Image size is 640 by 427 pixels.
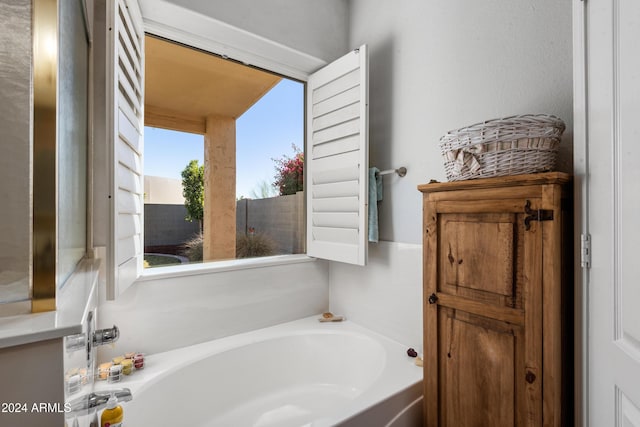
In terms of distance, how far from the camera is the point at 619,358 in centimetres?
78

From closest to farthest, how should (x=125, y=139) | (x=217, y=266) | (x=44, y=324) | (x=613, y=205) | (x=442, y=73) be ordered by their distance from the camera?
(x=44, y=324)
(x=613, y=205)
(x=125, y=139)
(x=442, y=73)
(x=217, y=266)

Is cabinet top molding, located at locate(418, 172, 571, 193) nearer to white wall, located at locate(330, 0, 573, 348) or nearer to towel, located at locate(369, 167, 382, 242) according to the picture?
white wall, located at locate(330, 0, 573, 348)

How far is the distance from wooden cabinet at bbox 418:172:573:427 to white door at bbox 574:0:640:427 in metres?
0.08

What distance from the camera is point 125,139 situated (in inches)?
48.6

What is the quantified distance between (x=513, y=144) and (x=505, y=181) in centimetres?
12

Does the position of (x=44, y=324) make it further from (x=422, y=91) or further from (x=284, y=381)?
(x=422, y=91)

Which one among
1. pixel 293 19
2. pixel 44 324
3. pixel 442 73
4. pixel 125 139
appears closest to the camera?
pixel 44 324

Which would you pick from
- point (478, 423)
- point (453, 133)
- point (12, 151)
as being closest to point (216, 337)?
point (478, 423)

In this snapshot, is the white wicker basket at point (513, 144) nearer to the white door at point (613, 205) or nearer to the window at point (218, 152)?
the white door at point (613, 205)

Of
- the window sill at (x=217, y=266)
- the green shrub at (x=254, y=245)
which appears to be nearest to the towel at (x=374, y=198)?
the window sill at (x=217, y=266)

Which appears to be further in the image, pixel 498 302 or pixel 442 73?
pixel 442 73

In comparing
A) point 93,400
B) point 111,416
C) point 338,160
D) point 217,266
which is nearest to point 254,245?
point 217,266

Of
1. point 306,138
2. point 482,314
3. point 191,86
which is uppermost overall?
point 191,86

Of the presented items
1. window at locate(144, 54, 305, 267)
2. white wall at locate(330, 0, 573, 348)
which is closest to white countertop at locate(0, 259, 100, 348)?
window at locate(144, 54, 305, 267)
